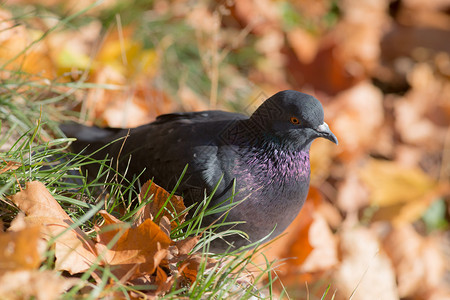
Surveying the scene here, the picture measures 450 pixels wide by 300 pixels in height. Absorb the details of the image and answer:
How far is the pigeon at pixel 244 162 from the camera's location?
7.32 feet

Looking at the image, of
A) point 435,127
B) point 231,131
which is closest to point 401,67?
point 435,127

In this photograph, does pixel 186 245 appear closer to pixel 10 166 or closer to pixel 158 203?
pixel 158 203

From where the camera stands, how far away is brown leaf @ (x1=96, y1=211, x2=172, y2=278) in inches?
68.2

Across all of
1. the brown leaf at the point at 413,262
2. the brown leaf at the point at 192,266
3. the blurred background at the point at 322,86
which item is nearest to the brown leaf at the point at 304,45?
the blurred background at the point at 322,86

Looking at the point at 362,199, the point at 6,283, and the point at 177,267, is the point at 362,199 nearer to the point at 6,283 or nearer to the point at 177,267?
the point at 177,267

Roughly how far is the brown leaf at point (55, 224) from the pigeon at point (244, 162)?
0.43 m

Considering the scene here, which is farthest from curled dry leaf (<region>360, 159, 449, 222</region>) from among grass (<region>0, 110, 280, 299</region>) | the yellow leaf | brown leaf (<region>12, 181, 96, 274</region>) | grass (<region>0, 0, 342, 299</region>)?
brown leaf (<region>12, 181, 96, 274</region>)

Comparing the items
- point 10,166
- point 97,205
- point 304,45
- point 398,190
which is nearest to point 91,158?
point 10,166

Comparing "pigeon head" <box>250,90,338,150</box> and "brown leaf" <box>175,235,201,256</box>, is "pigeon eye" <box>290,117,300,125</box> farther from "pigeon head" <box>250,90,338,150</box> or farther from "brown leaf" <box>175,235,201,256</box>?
"brown leaf" <box>175,235,201,256</box>

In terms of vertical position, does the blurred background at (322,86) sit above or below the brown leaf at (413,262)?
above

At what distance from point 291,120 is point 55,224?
112cm

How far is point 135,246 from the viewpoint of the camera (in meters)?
1.76

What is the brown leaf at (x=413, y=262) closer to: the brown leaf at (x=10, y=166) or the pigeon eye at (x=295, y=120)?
the pigeon eye at (x=295, y=120)

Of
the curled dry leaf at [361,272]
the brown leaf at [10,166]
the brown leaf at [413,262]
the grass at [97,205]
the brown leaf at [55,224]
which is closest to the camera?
the brown leaf at [55,224]
